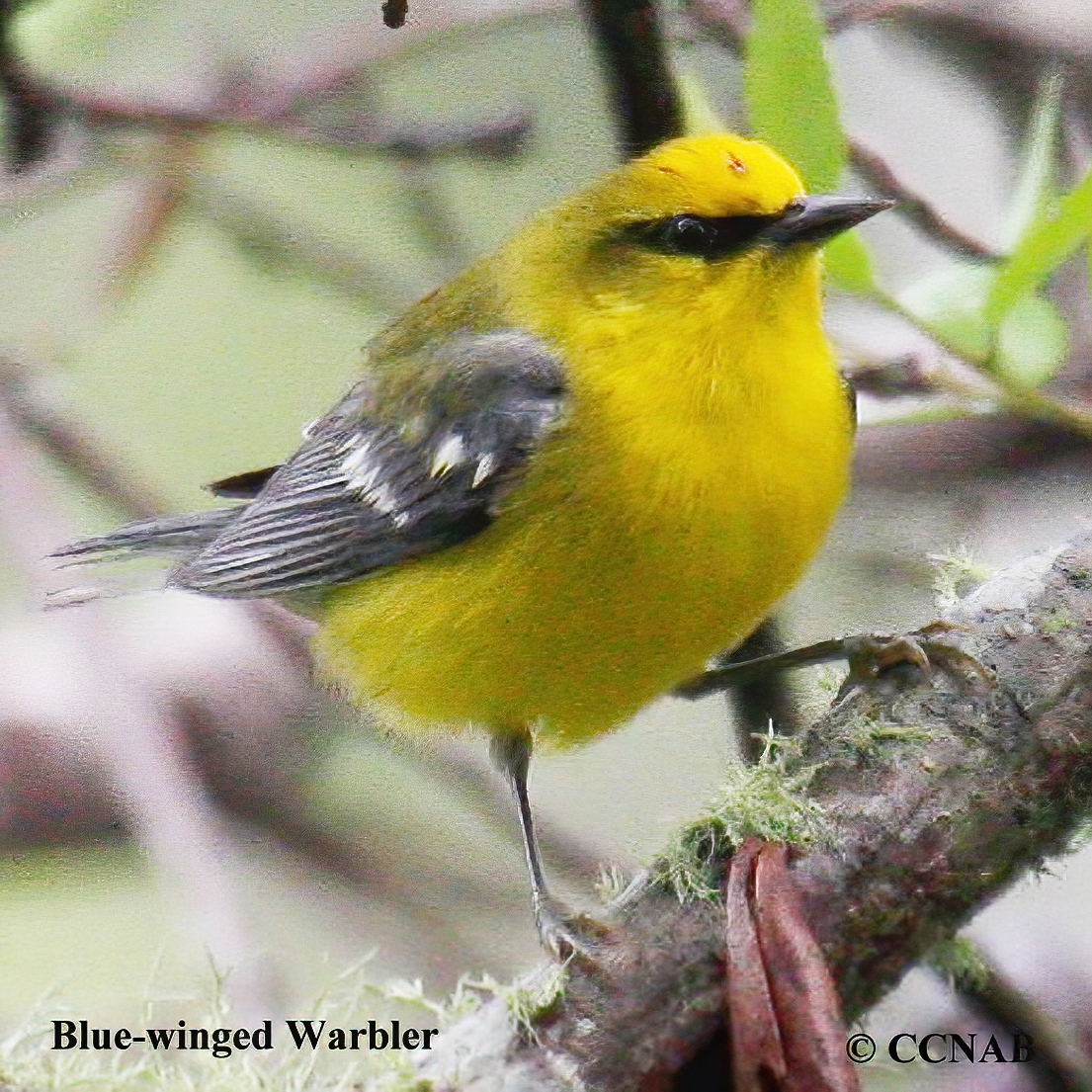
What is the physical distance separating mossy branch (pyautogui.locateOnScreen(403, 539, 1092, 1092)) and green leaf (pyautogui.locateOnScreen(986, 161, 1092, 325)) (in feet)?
0.86

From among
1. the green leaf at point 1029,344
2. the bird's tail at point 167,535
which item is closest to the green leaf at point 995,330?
the green leaf at point 1029,344

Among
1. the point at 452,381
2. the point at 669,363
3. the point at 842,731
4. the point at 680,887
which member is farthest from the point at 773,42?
the point at 680,887

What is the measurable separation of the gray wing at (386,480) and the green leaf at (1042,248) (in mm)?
449

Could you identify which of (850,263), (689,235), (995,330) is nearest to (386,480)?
(689,235)

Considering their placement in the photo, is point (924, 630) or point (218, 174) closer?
point (924, 630)

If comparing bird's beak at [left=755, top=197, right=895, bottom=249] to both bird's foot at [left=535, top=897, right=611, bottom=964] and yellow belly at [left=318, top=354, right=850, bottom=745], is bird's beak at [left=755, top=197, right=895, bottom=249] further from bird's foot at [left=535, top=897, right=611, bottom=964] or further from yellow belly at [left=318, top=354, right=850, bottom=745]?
bird's foot at [left=535, top=897, right=611, bottom=964]

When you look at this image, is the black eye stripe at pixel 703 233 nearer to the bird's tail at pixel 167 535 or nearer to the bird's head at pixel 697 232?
the bird's head at pixel 697 232

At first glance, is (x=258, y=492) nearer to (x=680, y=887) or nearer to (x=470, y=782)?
(x=470, y=782)

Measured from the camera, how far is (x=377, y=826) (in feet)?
7.17

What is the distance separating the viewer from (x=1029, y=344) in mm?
1326

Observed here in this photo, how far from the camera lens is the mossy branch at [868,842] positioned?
105cm

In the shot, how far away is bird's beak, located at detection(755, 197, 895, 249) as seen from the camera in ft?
4.19

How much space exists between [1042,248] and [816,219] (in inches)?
8.2

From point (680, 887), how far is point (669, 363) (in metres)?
0.54
